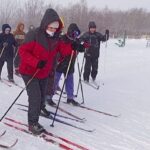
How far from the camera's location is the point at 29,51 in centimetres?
524

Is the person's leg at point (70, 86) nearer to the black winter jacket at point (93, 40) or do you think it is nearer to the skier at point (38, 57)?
the skier at point (38, 57)

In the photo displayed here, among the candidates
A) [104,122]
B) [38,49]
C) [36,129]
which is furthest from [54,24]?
[104,122]

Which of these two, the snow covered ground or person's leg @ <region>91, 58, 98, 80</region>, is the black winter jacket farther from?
the snow covered ground

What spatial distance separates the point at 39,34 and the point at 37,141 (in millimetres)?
1439

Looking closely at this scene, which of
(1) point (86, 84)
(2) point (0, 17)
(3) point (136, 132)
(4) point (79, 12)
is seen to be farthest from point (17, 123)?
(4) point (79, 12)

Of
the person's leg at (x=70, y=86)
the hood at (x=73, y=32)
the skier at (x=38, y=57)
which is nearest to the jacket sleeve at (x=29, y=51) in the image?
the skier at (x=38, y=57)

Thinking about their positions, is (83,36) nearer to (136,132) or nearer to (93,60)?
(93,60)

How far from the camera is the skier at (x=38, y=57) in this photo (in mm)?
5199

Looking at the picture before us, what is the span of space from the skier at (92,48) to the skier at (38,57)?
15.5ft

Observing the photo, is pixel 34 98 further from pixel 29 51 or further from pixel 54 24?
pixel 54 24

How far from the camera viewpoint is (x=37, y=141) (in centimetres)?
516

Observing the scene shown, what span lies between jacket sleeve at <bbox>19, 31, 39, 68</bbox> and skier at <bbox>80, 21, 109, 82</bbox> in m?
4.94

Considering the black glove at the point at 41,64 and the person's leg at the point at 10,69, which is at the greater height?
the black glove at the point at 41,64

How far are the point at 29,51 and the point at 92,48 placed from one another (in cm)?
537
